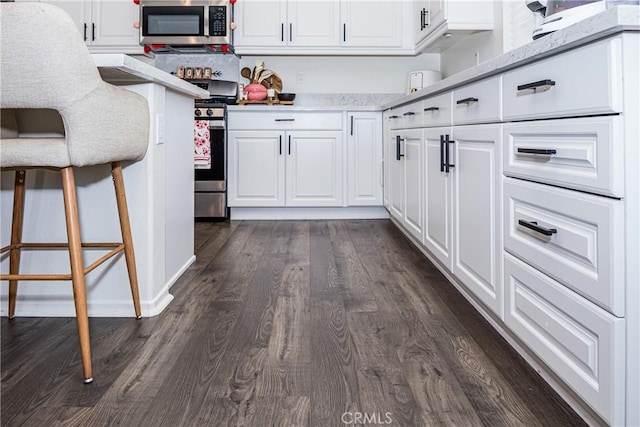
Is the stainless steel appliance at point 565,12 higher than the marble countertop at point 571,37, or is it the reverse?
the stainless steel appliance at point 565,12

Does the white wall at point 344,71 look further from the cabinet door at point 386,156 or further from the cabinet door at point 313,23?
the cabinet door at point 386,156

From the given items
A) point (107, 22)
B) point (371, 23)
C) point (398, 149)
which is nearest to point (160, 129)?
point (398, 149)

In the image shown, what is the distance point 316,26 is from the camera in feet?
13.7

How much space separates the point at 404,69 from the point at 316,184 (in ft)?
4.65

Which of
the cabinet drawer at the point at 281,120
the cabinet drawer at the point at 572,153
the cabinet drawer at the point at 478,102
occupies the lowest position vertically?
the cabinet drawer at the point at 572,153

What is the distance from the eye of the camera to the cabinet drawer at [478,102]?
1.46m

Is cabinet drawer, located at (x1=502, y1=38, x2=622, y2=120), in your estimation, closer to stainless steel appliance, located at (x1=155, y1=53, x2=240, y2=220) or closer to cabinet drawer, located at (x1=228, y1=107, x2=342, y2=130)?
cabinet drawer, located at (x1=228, y1=107, x2=342, y2=130)

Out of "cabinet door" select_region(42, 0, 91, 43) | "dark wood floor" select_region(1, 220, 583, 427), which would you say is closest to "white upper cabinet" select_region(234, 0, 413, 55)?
"cabinet door" select_region(42, 0, 91, 43)

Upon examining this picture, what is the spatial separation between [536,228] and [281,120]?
2.94 meters

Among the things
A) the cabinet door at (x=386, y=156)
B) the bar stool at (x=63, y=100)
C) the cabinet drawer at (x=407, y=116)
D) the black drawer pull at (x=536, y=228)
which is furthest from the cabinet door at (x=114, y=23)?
the black drawer pull at (x=536, y=228)

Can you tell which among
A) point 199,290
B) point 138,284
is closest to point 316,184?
point 199,290

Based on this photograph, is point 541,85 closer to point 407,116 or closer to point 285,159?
point 407,116

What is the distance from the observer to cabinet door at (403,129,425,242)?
99.8 inches

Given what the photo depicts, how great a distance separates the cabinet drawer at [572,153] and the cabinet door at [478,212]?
15 cm
